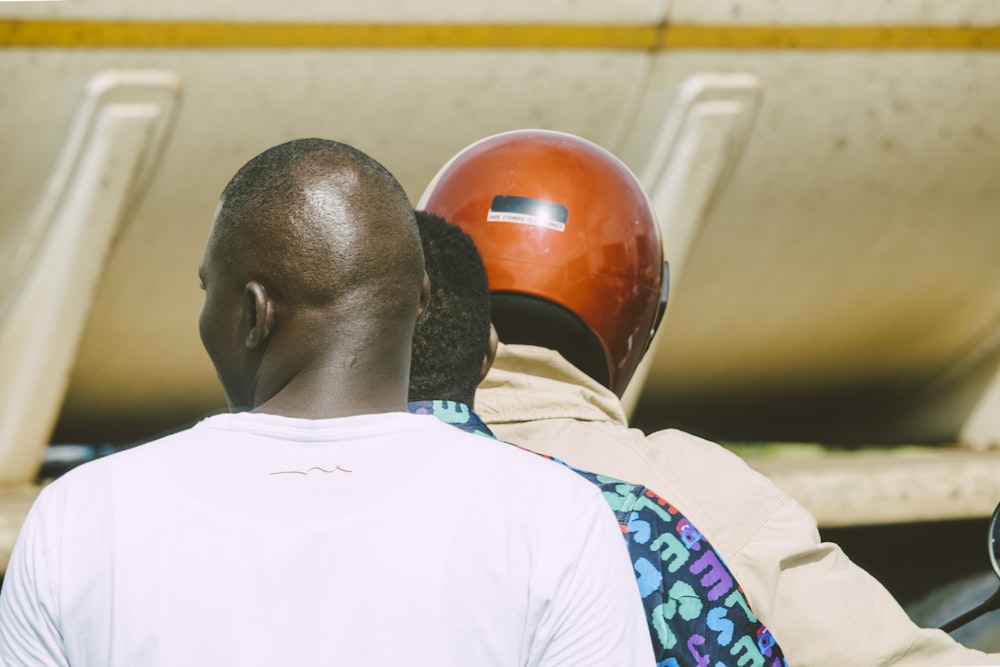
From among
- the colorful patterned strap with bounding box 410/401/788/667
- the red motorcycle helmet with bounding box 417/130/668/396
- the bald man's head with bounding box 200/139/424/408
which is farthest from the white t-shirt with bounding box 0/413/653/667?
the red motorcycle helmet with bounding box 417/130/668/396

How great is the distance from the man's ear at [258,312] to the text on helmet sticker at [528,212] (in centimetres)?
80

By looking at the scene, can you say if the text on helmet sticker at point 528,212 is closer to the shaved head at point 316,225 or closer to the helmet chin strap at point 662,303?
the helmet chin strap at point 662,303

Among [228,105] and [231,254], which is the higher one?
[231,254]

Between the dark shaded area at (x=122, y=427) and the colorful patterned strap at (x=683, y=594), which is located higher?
the colorful patterned strap at (x=683, y=594)

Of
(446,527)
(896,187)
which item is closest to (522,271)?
(446,527)

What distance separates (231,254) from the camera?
109cm

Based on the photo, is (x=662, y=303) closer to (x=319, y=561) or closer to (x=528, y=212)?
(x=528, y=212)

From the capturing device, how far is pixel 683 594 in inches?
48.4

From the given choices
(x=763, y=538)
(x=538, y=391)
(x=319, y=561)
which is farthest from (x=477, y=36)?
(x=319, y=561)

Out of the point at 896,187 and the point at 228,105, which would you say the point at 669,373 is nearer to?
the point at 896,187

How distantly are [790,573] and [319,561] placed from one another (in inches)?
24.1

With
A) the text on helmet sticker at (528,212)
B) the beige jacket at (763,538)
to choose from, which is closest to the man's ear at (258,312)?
the beige jacket at (763,538)

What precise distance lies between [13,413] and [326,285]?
2.10 m

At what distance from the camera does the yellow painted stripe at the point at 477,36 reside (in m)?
2.74
